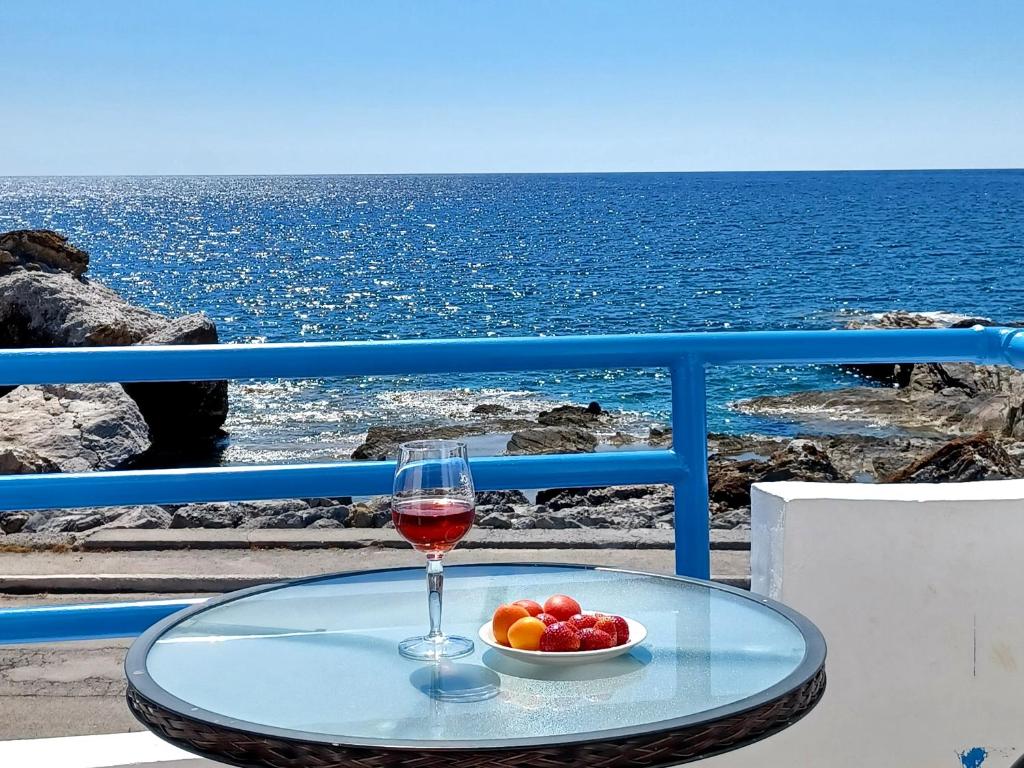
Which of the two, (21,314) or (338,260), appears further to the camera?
(338,260)

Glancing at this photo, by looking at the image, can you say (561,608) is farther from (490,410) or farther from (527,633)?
(490,410)

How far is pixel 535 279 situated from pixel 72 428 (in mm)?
44395

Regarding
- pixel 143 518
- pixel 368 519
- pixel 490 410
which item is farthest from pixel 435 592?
pixel 490 410

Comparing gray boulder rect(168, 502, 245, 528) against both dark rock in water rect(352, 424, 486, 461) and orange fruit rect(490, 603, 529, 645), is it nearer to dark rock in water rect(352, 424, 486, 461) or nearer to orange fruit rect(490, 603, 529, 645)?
orange fruit rect(490, 603, 529, 645)

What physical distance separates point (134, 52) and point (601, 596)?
10152cm

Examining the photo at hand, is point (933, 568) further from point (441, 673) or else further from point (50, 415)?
point (50, 415)

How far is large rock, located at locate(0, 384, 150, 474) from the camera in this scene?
12.7 m

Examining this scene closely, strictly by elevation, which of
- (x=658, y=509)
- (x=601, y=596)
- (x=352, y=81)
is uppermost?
(x=352, y=81)

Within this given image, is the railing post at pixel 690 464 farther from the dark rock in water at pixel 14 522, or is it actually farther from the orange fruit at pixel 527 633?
the dark rock in water at pixel 14 522

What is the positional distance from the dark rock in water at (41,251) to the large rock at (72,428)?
5.08 m

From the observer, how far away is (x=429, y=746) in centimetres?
122

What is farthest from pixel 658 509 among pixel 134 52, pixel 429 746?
pixel 134 52

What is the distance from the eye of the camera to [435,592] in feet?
5.08

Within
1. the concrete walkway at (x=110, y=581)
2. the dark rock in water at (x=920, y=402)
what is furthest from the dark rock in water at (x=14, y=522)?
the dark rock in water at (x=920, y=402)
